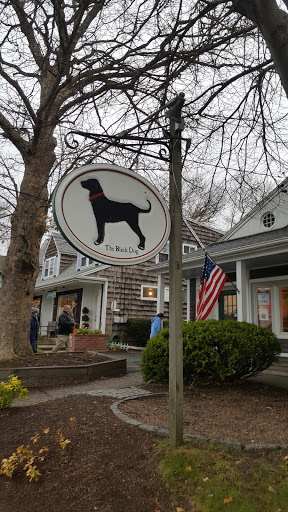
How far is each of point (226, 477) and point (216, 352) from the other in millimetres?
3664

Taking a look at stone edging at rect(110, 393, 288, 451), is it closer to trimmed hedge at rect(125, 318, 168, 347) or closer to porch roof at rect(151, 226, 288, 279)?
porch roof at rect(151, 226, 288, 279)

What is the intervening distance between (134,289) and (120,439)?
1530 centimetres

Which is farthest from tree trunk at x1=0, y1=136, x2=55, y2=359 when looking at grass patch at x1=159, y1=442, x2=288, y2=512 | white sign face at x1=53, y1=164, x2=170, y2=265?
grass patch at x1=159, y1=442, x2=288, y2=512

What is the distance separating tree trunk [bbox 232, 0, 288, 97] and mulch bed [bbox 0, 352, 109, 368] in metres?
7.08

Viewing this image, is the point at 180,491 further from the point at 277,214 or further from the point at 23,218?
the point at 277,214

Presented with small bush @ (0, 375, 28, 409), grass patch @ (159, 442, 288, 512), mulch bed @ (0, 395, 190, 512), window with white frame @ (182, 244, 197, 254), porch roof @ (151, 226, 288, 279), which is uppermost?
window with white frame @ (182, 244, 197, 254)

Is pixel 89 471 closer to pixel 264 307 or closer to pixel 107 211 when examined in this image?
pixel 107 211

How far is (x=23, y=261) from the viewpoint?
28.6ft

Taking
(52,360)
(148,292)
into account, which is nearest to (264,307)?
(52,360)

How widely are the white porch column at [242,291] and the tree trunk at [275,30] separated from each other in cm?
740

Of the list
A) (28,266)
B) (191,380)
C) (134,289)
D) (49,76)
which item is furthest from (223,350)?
(134,289)

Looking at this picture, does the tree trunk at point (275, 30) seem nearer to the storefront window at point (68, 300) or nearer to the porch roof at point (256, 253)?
the porch roof at point (256, 253)

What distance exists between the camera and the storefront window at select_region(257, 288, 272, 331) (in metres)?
11.3

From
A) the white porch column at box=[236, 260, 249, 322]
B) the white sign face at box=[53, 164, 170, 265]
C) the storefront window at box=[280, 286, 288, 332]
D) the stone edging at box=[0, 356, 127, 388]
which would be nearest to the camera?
the white sign face at box=[53, 164, 170, 265]
